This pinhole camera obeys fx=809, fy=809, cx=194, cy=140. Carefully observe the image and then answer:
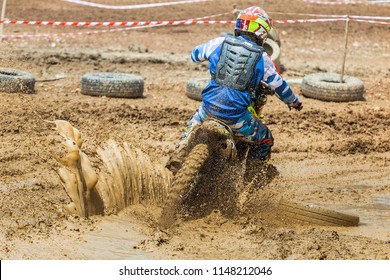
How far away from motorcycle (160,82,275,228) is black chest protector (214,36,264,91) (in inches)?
11.6

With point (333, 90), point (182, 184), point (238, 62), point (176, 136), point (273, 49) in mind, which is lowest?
point (176, 136)

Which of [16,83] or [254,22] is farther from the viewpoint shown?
[16,83]

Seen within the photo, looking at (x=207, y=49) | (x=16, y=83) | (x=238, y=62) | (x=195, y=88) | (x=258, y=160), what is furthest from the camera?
(x=195, y=88)

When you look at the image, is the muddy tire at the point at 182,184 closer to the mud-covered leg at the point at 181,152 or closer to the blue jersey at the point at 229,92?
the mud-covered leg at the point at 181,152

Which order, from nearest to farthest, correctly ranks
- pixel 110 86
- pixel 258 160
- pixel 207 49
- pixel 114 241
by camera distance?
pixel 114 241
pixel 207 49
pixel 258 160
pixel 110 86

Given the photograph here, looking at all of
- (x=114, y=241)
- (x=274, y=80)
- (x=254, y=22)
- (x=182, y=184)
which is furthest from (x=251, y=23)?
(x=114, y=241)

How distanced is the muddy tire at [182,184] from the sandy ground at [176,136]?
0.19 metres

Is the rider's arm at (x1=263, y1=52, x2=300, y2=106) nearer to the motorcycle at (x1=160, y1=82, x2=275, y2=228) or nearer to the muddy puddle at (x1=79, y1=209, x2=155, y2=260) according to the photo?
the motorcycle at (x1=160, y1=82, x2=275, y2=228)

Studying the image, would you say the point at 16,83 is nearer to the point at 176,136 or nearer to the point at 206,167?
the point at 176,136

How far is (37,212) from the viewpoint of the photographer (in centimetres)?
777

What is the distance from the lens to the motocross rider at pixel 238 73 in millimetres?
7660

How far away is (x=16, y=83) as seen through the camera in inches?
495

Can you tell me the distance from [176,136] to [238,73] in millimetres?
3485

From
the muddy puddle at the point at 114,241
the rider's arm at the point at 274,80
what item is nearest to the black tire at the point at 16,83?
the muddy puddle at the point at 114,241
